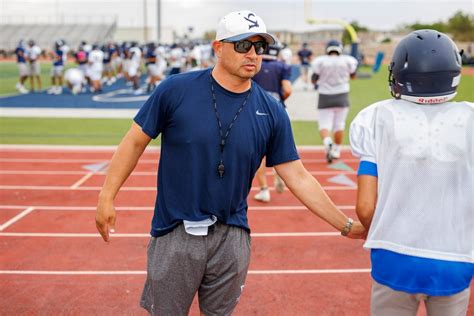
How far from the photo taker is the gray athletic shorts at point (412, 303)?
221cm

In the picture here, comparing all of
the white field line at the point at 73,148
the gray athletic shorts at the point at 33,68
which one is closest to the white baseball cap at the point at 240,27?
the white field line at the point at 73,148

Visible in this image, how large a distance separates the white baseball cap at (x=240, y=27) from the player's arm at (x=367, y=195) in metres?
0.86

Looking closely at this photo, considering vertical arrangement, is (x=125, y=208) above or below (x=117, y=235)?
below

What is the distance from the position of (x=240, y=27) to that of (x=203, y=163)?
2.15ft

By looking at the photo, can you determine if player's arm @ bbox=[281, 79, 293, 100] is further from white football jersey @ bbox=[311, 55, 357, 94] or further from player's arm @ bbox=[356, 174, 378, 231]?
player's arm @ bbox=[356, 174, 378, 231]

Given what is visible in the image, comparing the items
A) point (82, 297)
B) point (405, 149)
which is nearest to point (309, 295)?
point (82, 297)

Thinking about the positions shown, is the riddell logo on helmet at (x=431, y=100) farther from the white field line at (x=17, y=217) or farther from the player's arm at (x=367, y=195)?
the white field line at (x=17, y=217)

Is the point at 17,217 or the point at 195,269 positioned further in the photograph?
the point at 17,217

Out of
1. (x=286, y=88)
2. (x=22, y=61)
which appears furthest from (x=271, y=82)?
(x=22, y=61)

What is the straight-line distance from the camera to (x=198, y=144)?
2.60 m

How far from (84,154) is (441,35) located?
8.51 m

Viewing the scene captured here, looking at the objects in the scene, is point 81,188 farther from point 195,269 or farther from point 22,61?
point 22,61

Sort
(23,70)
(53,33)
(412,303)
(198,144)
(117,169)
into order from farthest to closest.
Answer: (53,33), (23,70), (117,169), (198,144), (412,303)

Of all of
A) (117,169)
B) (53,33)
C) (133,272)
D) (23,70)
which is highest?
(117,169)
